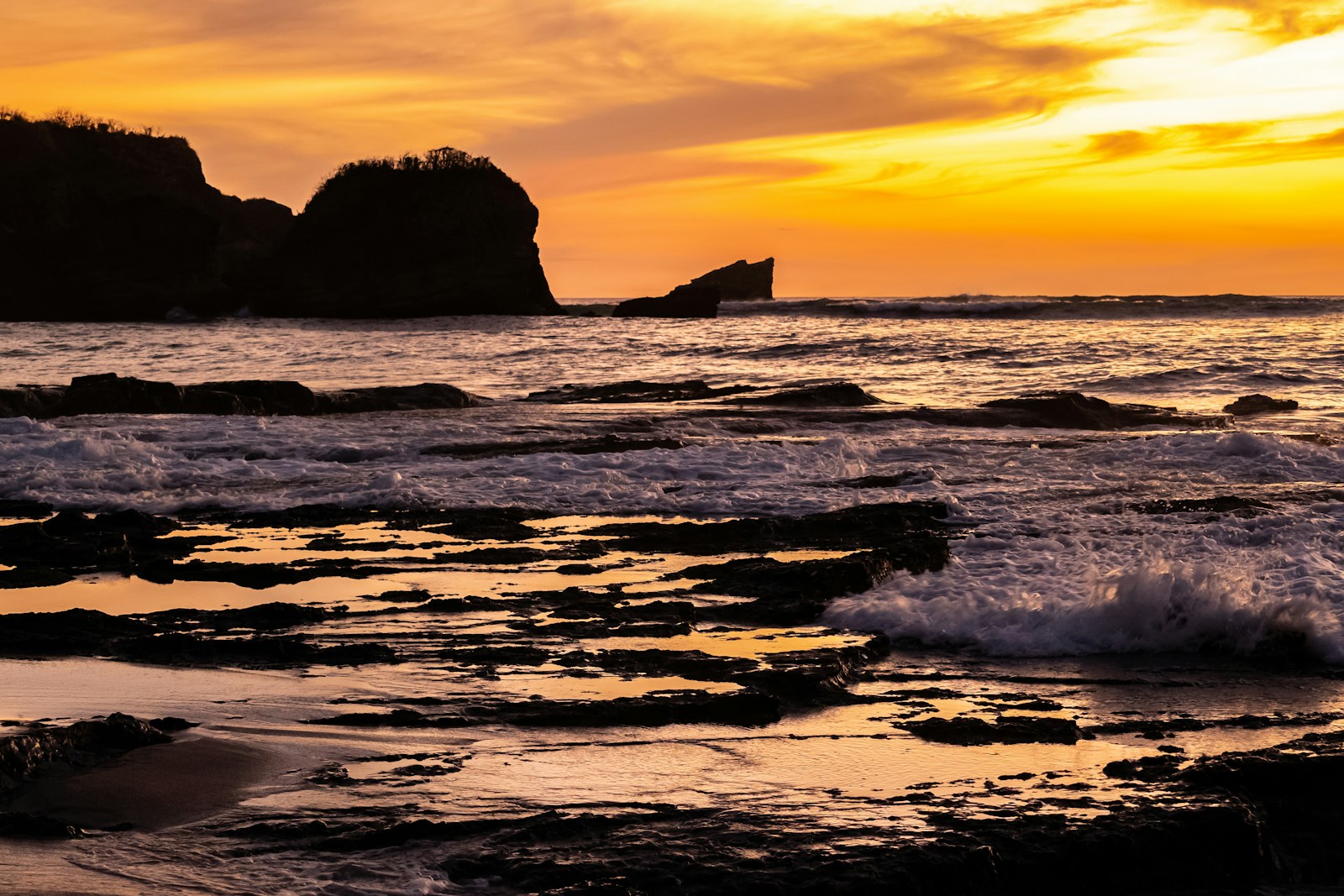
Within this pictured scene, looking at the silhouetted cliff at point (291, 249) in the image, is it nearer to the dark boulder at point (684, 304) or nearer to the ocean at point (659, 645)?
the dark boulder at point (684, 304)

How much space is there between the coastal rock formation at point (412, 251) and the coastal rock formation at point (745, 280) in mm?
27630

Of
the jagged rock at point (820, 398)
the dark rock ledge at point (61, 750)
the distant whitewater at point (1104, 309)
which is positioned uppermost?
the distant whitewater at point (1104, 309)

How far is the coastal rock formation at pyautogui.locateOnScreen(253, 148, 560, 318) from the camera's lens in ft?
236

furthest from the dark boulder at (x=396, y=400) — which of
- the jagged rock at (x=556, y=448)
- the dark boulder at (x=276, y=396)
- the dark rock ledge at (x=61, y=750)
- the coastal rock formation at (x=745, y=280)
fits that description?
the coastal rock formation at (x=745, y=280)

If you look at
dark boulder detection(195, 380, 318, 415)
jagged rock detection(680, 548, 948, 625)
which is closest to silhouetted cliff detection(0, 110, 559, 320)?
dark boulder detection(195, 380, 318, 415)

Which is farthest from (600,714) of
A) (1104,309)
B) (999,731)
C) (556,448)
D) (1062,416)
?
(1104,309)

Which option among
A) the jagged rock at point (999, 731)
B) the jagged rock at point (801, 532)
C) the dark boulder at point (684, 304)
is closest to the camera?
the jagged rock at point (999, 731)

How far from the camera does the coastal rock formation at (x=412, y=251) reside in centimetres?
7200

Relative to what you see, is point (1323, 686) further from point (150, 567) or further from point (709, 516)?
point (150, 567)

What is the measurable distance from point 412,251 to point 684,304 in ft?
55.4

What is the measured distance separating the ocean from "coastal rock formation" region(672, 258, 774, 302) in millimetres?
86395

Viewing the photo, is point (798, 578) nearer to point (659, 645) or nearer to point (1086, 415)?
point (659, 645)

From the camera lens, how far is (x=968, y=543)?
28.3ft

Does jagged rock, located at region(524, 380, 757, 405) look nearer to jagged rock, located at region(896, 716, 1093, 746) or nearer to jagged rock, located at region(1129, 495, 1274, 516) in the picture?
jagged rock, located at region(1129, 495, 1274, 516)
